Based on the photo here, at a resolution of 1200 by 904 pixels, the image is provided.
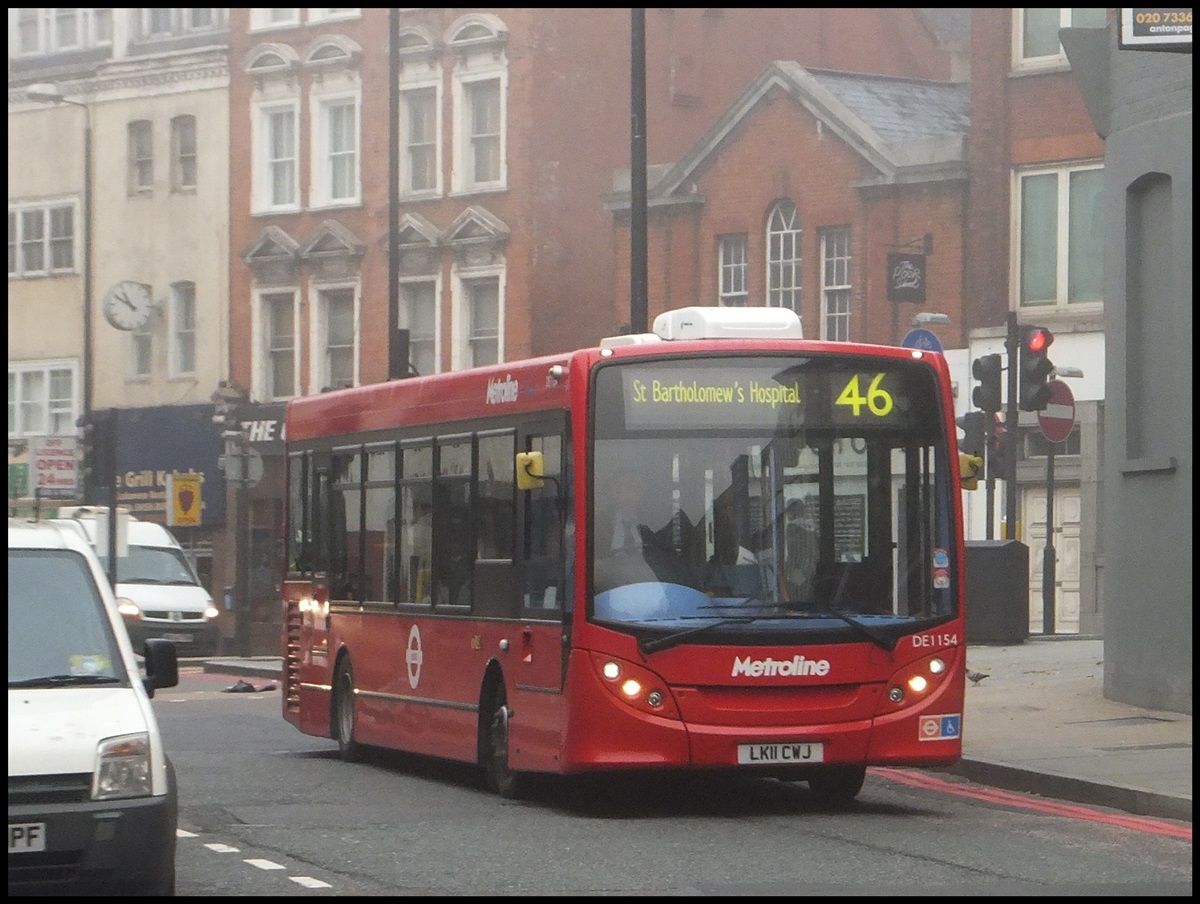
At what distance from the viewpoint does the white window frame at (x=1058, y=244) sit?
120 feet

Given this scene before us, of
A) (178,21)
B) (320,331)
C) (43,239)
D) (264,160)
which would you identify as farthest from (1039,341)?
(43,239)

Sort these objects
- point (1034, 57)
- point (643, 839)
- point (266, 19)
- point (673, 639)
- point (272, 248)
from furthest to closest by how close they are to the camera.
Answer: point (266, 19) < point (272, 248) < point (1034, 57) < point (673, 639) < point (643, 839)

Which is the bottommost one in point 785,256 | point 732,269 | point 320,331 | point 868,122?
point 320,331

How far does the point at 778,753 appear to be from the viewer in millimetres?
14000

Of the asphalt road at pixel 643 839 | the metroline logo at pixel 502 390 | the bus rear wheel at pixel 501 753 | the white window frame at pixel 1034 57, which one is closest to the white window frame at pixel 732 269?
the white window frame at pixel 1034 57

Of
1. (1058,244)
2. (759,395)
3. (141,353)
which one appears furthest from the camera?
(141,353)

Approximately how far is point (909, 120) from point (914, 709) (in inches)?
1094

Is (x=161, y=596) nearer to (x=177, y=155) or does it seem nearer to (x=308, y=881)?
(x=177, y=155)

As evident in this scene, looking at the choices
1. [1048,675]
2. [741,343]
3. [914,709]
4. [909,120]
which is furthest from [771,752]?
[909,120]

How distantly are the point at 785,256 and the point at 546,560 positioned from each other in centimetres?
2653

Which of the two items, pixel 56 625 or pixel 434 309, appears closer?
pixel 56 625

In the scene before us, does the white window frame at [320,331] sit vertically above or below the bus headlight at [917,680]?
above

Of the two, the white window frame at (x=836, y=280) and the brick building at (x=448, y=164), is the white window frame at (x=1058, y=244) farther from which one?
the brick building at (x=448, y=164)

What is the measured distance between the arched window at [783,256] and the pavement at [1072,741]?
49.8 ft
